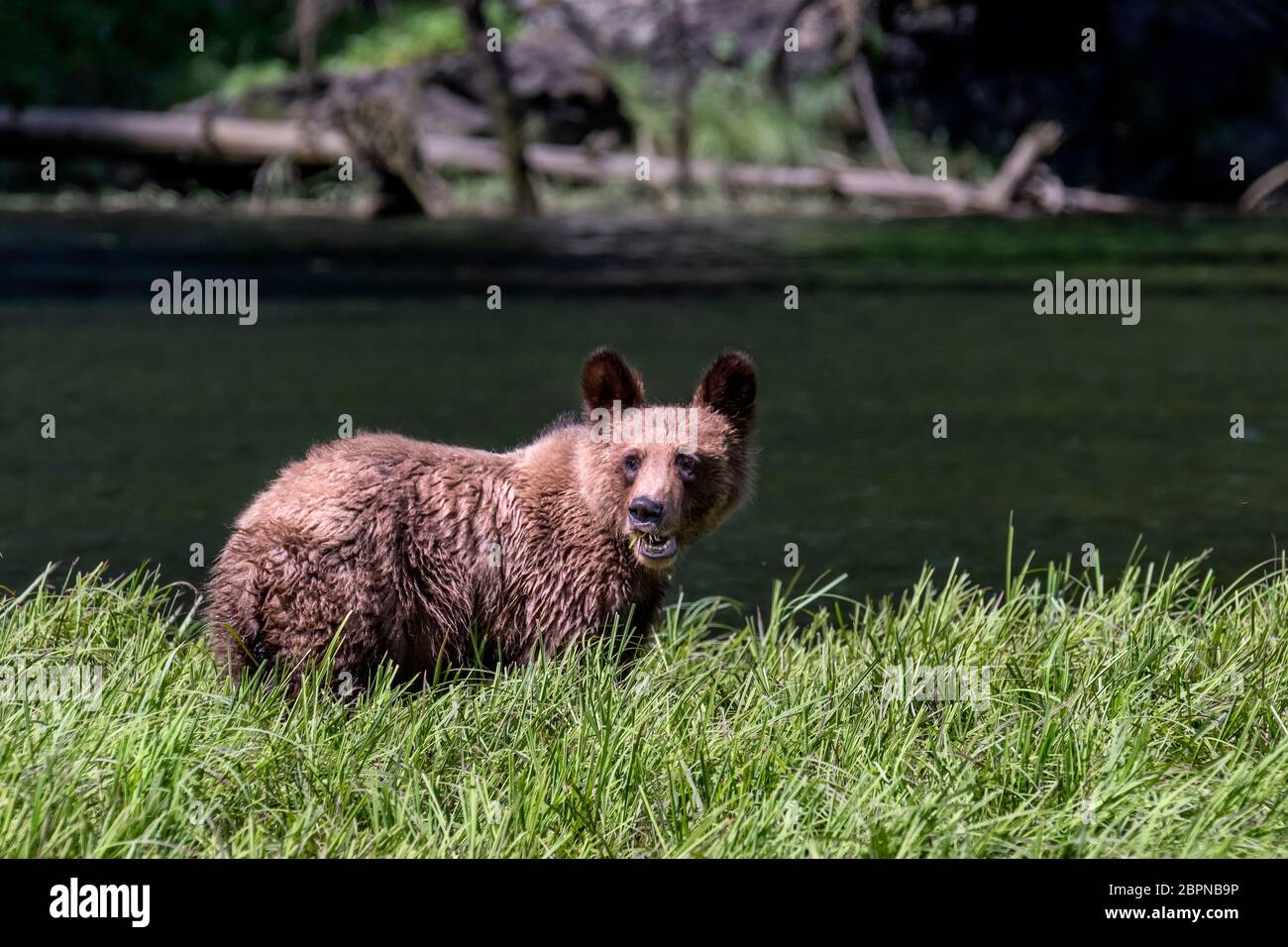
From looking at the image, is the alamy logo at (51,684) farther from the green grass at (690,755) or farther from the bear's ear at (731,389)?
the bear's ear at (731,389)

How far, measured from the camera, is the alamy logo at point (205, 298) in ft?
57.6

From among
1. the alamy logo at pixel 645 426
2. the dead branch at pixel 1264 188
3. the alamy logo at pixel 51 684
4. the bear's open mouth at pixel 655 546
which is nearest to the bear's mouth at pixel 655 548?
the bear's open mouth at pixel 655 546

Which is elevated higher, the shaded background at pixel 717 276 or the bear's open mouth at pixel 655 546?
the shaded background at pixel 717 276

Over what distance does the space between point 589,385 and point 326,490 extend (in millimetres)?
958

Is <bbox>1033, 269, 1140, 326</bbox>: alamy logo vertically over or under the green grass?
over

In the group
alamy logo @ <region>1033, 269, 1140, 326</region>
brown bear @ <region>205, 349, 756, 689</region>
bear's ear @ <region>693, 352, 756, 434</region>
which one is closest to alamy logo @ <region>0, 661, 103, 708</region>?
brown bear @ <region>205, 349, 756, 689</region>

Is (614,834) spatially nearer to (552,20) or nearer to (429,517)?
(429,517)

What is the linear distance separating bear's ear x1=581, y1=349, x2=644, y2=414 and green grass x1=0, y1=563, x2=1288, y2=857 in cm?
86

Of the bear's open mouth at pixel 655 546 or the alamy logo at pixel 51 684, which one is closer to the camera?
the alamy logo at pixel 51 684

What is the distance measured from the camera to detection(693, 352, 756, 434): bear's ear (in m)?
6.29

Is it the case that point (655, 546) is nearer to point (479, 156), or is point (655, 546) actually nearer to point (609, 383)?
point (609, 383)
